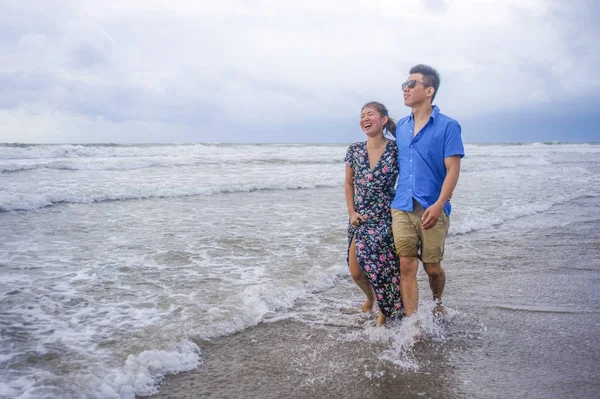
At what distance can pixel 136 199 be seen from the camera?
12.7 m

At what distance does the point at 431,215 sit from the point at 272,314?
6.00 feet

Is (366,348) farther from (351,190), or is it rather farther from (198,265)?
(198,265)

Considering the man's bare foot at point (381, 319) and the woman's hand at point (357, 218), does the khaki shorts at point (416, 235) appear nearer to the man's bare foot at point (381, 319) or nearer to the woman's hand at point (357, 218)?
the woman's hand at point (357, 218)

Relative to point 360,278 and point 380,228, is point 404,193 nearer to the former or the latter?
point 380,228

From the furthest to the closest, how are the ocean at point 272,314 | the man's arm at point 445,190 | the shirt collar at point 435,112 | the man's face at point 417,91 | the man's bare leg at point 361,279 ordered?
the man's bare leg at point 361,279 < the man's face at point 417,91 < the shirt collar at point 435,112 < the man's arm at point 445,190 < the ocean at point 272,314

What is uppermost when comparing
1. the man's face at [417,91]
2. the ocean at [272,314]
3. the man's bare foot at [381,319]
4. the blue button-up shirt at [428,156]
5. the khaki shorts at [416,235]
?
the man's face at [417,91]

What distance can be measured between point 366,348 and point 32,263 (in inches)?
180

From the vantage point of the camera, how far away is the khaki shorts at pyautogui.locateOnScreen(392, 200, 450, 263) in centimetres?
376

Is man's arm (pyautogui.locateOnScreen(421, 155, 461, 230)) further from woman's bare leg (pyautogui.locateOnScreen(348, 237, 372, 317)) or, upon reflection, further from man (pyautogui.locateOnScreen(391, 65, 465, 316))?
woman's bare leg (pyautogui.locateOnScreen(348, 237, 372, 317))

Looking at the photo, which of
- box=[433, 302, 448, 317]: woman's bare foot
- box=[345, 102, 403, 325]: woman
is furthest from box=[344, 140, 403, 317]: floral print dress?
box=[433, 302, 448, 317]: woman's bare foot

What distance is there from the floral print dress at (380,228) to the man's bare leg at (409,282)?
0.11 metres

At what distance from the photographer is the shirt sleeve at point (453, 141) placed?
355cm

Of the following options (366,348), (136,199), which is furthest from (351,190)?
(136,199)

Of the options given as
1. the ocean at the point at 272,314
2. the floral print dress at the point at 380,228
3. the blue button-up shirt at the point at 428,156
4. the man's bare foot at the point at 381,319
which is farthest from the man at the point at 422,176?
the ocean at the point at 272,314
